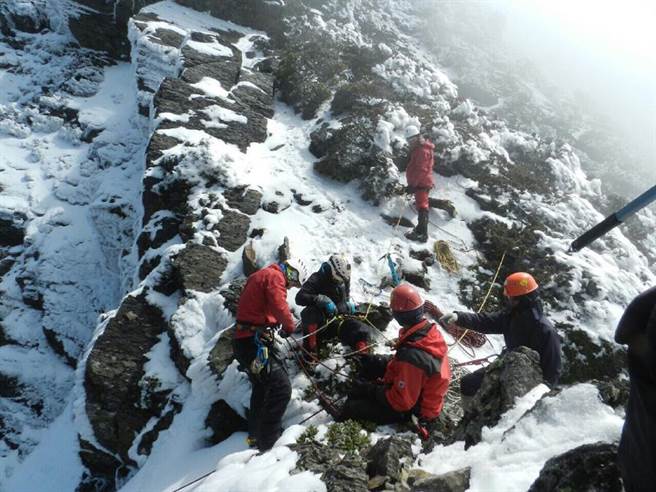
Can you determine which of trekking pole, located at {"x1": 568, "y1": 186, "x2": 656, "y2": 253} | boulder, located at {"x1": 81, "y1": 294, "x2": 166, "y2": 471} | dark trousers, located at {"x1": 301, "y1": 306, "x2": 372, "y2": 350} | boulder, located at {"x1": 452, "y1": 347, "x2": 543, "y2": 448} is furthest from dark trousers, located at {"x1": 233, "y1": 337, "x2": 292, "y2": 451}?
trekking pole, located at {"x1": 568, "y1": 186, "x2": 656, "y2": 253}

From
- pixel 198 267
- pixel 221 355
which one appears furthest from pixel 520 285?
pixel 198 267

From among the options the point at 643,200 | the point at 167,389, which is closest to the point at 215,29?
the point at 167,389

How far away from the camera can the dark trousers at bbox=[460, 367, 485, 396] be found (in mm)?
6516

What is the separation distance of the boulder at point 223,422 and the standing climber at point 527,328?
354cm

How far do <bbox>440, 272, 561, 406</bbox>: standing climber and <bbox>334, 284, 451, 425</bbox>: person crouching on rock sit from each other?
136 centimetres

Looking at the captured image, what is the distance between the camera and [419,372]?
5.08 m

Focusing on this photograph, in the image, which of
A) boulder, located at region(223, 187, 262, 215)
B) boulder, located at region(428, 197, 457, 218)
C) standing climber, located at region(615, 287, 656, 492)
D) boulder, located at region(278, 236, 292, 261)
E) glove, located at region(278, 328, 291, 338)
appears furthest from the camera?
boulder, located at region(428, 197, 457, 218)

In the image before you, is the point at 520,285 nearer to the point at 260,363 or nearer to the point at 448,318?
the point at 448,318

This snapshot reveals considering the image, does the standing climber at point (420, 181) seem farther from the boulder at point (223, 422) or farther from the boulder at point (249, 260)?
the boulder at point (223, 422)

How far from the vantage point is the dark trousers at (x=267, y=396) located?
590 cm

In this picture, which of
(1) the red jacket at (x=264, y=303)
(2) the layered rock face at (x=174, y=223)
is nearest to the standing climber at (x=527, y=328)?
(1) the red jacket at (x=264, y=303)

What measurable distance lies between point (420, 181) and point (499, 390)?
722 cm

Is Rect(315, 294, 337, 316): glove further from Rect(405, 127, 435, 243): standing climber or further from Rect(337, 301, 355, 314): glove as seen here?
Rect(405, 127, 435, 243): standing climber

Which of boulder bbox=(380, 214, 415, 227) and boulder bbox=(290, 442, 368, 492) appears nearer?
boulder bbox=(290, 442, 368, 492)
